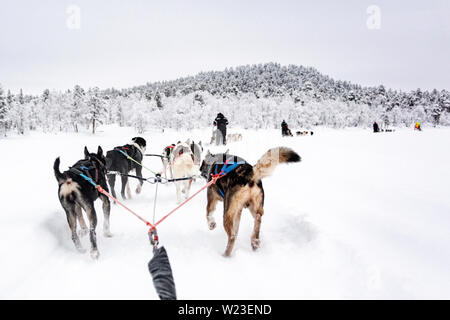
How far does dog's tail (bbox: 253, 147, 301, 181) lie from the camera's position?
314 centimetres

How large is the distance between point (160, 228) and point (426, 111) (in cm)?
11596

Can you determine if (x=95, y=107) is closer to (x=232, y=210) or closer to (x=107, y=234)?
(x=107, y=234)

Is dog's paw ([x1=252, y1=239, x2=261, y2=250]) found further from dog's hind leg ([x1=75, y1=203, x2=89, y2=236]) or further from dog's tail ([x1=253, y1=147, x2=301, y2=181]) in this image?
dog's hind leg ([x1=75, y1=203, x2=89, y2=236])

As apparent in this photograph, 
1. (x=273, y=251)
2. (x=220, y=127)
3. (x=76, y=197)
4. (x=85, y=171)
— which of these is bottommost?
(x=273, y=251)

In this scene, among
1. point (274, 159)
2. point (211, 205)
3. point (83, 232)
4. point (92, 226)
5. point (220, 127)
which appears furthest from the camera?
point (220, 127)

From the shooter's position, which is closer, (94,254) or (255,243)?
(94,254)

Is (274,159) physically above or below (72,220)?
above

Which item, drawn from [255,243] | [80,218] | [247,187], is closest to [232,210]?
[247,187]

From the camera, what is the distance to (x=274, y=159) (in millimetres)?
3174

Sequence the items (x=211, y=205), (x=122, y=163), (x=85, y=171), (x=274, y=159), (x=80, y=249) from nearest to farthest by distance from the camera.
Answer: (x=274, y=159) < (x=80, y=249) < (x=85, y=171) < (x=211, y=205) < (x=122, y=163)

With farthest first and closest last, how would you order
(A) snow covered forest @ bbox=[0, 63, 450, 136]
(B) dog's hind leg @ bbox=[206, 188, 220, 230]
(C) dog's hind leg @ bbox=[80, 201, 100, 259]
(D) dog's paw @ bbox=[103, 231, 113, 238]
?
(A) snow covered forest @ bbox=[0, 63, 450, 136] → (D) dog's paw @ bbox=[103, 231, 113, 238] → (B) dog's hind leg @ bbox=[206, 188, 220, 230] → (C) dog's hind leg @ bbox=[80, 201, 100, 259]

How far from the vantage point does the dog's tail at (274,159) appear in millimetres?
3143

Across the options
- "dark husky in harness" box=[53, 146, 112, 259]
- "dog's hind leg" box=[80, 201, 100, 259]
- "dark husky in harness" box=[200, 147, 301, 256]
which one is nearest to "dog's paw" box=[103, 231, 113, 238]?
"dark husky in harness" box=[53, 146, 112, 259]

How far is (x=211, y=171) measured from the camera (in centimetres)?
425
